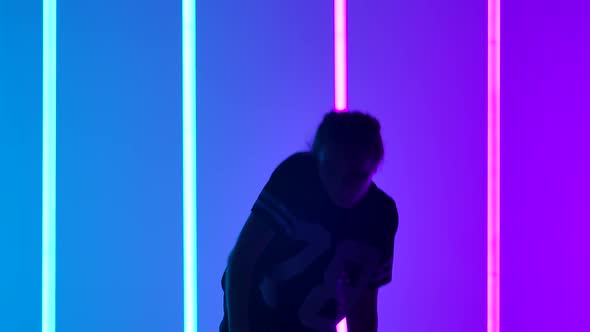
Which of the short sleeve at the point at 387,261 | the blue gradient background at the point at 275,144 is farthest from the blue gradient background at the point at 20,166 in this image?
the short sleeve at the point at 387,261

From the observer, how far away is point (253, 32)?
1.76 meters

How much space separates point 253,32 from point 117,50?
46cm

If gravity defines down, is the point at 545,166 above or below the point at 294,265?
above

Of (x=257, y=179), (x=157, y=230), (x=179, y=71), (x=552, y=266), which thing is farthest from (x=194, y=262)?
(x=552, y=266)

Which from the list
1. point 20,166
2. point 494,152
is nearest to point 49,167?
point 20,166

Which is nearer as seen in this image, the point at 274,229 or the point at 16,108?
the point at 274,229

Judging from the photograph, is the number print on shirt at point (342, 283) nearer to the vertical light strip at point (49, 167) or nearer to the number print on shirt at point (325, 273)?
the number print on shirt at point (325, 273)

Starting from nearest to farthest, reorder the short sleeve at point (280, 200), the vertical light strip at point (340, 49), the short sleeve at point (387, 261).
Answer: the short sleeve at point (280, 200) → the short sleeve at point (387, 261) → the vertical light strip at point (340, 49)

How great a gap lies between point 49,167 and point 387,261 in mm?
1167

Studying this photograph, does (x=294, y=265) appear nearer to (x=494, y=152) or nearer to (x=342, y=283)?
(x=342, y=283)

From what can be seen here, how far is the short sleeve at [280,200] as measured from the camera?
3.34ft

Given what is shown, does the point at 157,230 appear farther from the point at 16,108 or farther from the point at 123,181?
the point at 16,108

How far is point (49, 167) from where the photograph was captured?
171 centimetres

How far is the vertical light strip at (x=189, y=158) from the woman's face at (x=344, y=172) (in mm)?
773
